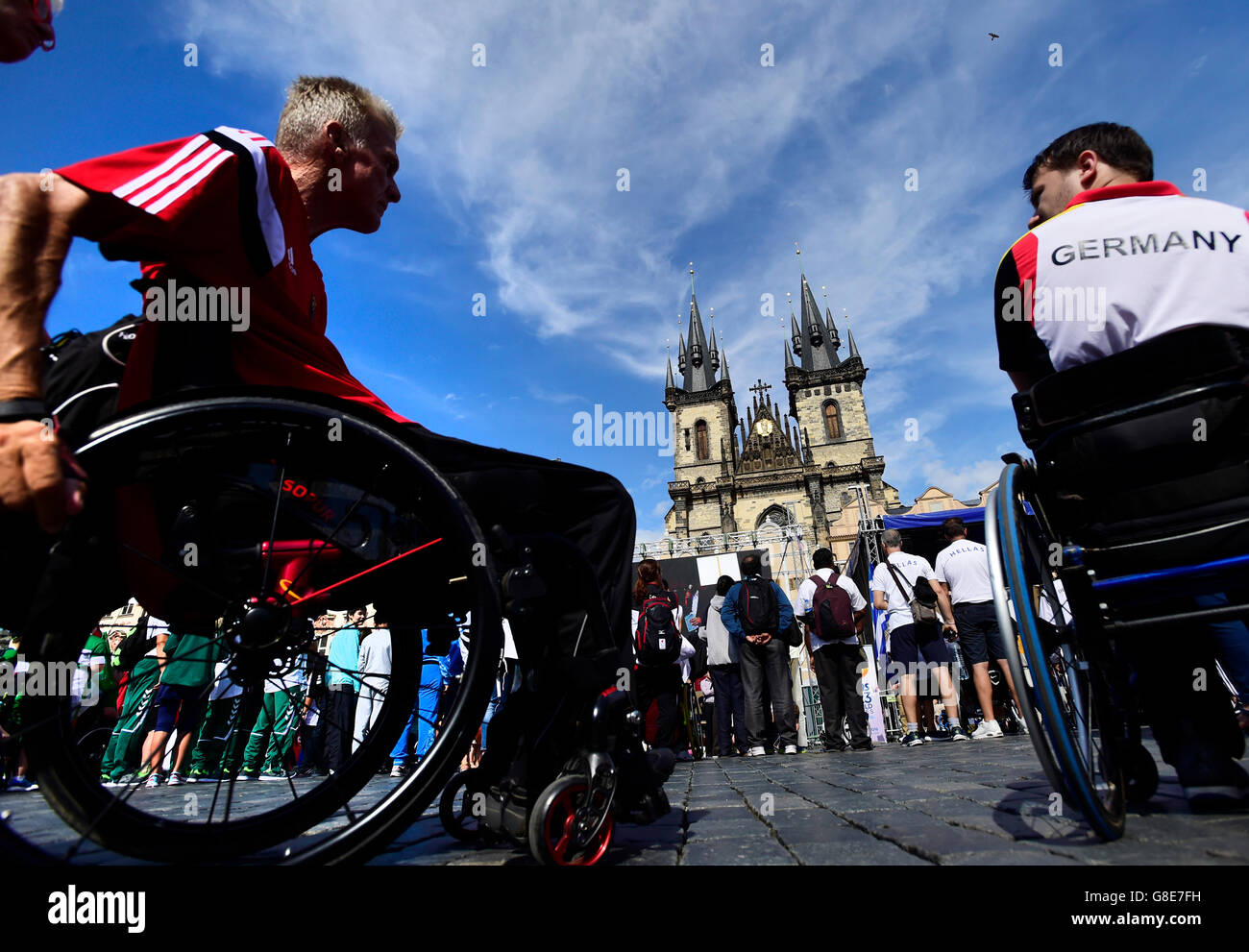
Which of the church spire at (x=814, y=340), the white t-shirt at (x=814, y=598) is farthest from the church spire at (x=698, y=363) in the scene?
the white t-shirt at (x=814, y=598)

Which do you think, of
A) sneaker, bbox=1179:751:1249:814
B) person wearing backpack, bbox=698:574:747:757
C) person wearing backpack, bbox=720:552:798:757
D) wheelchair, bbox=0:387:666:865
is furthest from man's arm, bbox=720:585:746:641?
wheelchair, bbox=0:387:666:865

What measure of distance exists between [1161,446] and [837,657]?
564 centimetres

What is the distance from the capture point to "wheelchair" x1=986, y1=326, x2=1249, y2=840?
1482 mm

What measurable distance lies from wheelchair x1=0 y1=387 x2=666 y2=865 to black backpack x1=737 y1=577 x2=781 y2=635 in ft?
16.6

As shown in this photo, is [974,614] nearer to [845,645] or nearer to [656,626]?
[845,645]

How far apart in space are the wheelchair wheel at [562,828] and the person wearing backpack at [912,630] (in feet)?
19.5

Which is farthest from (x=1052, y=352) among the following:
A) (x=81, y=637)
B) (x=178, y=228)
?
(x=81, y=637)

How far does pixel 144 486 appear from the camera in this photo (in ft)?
4.33

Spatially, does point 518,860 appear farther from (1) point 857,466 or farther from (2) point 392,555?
(1) point 857,466

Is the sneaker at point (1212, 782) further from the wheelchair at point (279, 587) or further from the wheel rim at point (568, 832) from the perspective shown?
the wheel rim at point (568, 832)

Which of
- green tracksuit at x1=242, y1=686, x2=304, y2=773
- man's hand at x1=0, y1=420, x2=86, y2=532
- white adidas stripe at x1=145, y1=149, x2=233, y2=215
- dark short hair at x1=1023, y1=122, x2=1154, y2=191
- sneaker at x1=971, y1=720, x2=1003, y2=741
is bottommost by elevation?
sneaker at x1=971, y1=720, x2=1003, y2=741

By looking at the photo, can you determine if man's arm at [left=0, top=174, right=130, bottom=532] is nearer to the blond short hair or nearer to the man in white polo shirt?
the blond short hair

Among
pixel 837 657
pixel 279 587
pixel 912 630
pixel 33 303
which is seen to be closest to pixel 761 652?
pixel 837 657
